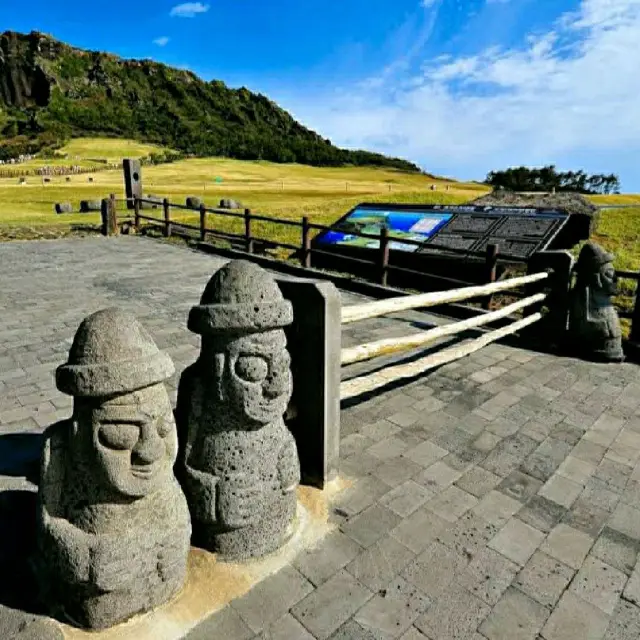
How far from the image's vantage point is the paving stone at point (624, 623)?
7.19 ft

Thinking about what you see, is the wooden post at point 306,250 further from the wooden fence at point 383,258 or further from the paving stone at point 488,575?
the paving stone at point 488,575

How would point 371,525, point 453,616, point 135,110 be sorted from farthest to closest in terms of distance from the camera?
point 135,110
point 371,525
point 453,616

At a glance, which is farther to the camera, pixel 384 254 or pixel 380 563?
pixel 384 254

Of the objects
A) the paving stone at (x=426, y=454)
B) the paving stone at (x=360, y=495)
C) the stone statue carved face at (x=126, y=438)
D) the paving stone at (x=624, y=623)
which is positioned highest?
the stone statue carved face at (x=126, y=438)

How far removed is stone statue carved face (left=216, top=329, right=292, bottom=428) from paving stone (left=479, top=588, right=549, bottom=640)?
1393 millimetres

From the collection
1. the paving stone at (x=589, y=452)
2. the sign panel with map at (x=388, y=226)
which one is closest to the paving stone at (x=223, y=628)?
the paving stone at (x=589, y=452)

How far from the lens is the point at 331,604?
90.3 inches

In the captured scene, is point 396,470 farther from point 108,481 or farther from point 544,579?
point 108,481

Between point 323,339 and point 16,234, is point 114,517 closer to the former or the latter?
point 323,339

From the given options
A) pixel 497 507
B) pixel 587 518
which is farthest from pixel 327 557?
pixel 587 518

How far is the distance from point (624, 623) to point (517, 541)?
61cm

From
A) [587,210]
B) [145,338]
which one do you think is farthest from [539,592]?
[587,210]

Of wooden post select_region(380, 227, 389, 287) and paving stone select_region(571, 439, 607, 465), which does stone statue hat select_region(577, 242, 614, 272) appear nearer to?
paving stone select_region(571, 439, 607, 465)

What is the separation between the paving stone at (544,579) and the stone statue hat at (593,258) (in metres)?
4.03
